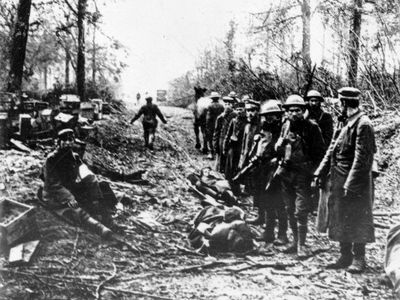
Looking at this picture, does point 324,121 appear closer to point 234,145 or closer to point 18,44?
point 234,145

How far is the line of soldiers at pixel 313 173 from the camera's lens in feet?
15.3

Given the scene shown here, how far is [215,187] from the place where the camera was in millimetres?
7590

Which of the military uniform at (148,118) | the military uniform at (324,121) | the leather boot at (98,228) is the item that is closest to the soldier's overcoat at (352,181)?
the military uniform at (324,121)

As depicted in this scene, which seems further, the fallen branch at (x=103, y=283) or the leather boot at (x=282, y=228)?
the leather boot at (x=282, y=228)

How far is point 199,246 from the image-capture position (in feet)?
18.1

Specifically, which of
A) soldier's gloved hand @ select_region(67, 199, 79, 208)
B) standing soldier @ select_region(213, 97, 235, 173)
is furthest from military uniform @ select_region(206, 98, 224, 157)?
soldier's gloved hand @ select_region(67, 199, 79, 208)

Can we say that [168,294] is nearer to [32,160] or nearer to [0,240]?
[0,240]

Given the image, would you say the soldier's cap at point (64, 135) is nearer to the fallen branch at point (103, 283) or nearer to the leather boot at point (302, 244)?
the fallen branch at point (103, 283)

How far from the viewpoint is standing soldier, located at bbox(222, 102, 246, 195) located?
26.6ft

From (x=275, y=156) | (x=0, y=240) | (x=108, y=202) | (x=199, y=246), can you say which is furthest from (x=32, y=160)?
(x=275, y=156)

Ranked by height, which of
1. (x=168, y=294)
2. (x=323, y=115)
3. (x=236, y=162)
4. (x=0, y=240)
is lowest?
(x=168, y=294)

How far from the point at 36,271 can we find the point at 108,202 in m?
1.87

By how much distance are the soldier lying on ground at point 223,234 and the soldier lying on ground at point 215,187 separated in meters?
1.61

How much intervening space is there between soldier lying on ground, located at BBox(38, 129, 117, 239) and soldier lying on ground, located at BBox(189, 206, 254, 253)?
117 centimetres
